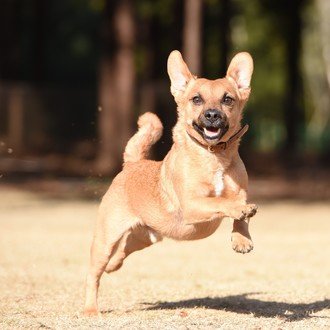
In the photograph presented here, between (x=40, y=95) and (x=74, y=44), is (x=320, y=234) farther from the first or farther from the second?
(x=74, y=44)

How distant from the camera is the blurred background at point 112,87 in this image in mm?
27875

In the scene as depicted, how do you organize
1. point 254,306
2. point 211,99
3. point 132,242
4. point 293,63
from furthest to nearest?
1. point 293,63
2. point 254,306
3. point 132,242
4. point 211,99

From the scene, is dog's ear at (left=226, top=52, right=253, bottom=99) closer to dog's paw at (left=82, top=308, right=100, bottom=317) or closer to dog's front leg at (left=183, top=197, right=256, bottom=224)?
dog's front leg at (left=183, top=197, right=256, bottom=224)

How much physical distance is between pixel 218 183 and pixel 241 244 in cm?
59

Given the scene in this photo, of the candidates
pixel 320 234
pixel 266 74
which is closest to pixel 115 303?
pixel 320 234

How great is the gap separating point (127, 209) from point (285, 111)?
32.5 m

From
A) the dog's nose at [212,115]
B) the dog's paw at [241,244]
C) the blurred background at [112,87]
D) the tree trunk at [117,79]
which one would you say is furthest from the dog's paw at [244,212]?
the tree trunk at [117,79]

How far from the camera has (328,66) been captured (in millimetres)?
60750

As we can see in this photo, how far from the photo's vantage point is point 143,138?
943 cm

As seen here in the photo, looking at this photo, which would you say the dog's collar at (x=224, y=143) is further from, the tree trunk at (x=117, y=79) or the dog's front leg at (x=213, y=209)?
the tree trunk at (x=117, y=79)

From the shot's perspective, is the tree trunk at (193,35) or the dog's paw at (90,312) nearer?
the dog's paw at (90,312)

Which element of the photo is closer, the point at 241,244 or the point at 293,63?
the point at 241,244

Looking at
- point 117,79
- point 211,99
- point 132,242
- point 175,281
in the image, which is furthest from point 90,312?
point 117,79

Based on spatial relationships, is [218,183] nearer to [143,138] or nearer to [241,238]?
[241,238]
